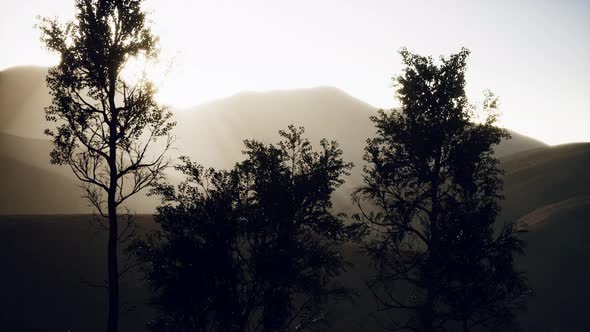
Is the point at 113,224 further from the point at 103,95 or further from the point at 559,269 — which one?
the point at 559,269

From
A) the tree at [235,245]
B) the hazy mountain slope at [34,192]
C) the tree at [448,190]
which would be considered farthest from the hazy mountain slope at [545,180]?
the hazy mountain slope at [34,192]

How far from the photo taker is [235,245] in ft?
48.1

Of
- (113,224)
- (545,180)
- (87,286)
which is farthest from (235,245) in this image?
(545,180)

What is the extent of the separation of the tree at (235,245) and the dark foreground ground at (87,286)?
57.7 feet

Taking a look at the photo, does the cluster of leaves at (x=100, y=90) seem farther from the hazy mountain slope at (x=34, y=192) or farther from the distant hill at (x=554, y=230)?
the hazy mountain slope at (x=34, y=192)

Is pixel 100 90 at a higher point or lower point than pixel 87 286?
higher

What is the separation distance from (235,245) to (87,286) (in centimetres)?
2734

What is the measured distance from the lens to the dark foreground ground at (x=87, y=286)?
31203 mm

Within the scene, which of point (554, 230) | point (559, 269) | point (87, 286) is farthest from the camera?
point (554, 230)

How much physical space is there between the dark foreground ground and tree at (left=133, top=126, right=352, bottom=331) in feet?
57.7

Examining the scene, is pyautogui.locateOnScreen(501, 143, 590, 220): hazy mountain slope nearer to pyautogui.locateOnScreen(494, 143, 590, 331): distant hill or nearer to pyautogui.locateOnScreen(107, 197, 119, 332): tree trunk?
pyautogui.locateOnScreen(494, 143, 590, 331): distant hill

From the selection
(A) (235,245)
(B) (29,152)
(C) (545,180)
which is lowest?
(A) (235,245)

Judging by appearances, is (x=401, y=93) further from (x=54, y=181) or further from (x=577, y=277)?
(x=54, y=181)

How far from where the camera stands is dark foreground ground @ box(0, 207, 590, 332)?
31.2 meters
